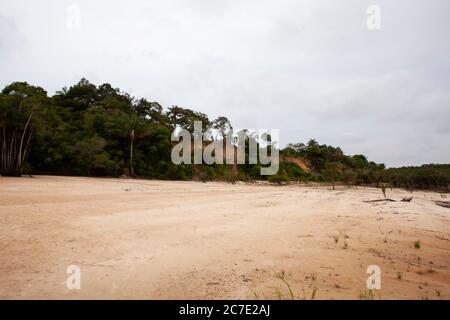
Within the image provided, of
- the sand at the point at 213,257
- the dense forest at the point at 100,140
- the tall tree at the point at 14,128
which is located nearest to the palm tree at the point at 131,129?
the dense forest at the point at 100,140

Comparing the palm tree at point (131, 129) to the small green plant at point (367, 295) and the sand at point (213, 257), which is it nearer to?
the sand at point (213, 257)

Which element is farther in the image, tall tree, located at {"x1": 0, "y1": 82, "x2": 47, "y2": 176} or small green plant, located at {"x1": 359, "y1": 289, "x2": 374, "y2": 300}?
tall tree, located at {"x1": 0, "y1": 82, "x2": 47, "y2": 176}

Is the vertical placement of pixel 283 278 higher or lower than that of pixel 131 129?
lower

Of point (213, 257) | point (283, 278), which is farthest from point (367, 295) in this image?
point (213, 257)

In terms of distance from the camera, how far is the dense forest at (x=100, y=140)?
21.5m

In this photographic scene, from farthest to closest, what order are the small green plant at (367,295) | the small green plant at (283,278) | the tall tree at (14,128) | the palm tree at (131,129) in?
the palm tree at (131,129) → the tall tree at (14,128) → the small green plant at (283,278) → the small green plant at (367,295)

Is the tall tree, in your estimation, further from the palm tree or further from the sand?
the sand

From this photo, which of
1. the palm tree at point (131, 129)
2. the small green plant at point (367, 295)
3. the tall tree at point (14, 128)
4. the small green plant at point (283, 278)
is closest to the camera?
the small green plant at point (367, 295)

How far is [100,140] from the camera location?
28.4 metres

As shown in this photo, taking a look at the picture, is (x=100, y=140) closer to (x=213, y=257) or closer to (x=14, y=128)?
(x=14, y=128)

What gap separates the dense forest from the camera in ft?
70.5

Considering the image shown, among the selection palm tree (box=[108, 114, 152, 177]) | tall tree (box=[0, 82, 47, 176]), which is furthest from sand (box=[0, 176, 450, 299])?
palm tree (box=[108, 114, 152, 177])

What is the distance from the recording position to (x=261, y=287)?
3.07m
